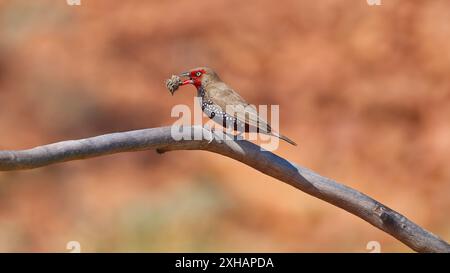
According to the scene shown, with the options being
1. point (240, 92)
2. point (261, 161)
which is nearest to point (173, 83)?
point (261, 161)

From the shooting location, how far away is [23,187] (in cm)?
912

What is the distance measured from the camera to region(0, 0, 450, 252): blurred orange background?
8984 mm

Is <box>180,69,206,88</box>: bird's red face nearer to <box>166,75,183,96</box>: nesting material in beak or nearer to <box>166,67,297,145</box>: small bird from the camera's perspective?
<box>166,67,297,145</box>: small bird

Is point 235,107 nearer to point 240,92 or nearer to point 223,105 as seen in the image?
point 223,105

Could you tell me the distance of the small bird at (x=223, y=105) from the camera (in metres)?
5.04

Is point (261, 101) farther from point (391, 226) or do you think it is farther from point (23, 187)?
point (391, 226)

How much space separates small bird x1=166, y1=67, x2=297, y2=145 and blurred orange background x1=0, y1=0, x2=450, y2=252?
3.55 meters

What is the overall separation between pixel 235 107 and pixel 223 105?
9 cm

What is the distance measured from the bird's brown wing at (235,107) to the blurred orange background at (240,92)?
144 inches

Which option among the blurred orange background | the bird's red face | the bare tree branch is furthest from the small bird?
the blurred orange background

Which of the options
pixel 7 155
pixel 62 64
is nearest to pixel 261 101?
pixel 62 64

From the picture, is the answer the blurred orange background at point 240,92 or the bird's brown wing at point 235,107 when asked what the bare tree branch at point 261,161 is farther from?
the blurred orange background at point 240,92

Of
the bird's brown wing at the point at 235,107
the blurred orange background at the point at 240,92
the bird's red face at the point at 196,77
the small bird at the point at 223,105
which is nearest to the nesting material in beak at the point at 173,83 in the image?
the small bird at the point at 223,105

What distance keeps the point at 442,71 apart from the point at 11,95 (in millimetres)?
5175
